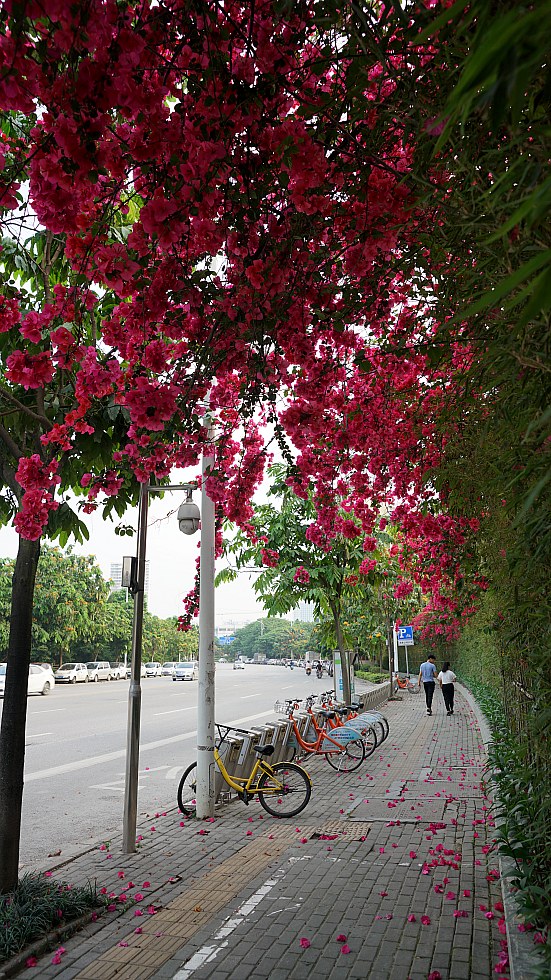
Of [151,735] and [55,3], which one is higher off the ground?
[55,3]

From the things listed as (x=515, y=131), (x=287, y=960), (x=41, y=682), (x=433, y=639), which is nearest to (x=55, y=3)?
(x=515, y=131)

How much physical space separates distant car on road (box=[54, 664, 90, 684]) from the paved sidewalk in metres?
33.9

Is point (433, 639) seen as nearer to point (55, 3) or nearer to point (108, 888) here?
point (108, 888)

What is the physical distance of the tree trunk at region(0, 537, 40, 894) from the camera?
17.0ft

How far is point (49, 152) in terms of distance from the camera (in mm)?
3086

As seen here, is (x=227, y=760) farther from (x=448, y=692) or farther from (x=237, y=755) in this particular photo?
(x=448, y=692)

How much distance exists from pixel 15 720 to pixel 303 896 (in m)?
2.51

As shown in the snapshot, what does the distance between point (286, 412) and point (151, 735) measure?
499 inches

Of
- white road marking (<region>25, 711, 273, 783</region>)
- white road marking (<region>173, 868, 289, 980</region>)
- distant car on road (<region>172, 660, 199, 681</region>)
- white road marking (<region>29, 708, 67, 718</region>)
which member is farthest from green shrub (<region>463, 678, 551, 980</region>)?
distant car on road (<region>172, 660, 199, 681</region>)

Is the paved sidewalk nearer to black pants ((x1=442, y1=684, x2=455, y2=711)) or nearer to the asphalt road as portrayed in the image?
the asphalt road

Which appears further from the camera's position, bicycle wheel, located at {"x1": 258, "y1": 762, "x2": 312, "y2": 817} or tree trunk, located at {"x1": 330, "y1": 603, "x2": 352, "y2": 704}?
tree trunk, located at {"x1": 330, "y1": 603, "x2": 352, "y2": 704}

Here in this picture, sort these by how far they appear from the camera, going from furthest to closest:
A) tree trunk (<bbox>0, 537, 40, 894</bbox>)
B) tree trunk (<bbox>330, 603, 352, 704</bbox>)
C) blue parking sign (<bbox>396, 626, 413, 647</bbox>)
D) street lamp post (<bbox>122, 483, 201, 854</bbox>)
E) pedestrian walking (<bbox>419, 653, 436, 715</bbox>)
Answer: blue parking sign (<bbox>396, 626, 413, 647</bbox>)
pedestrian walking (<bbox>419, 653, 436, 715</bbox>)
tree trunk (<bbox>330, 603, 352, 704</bbox>)
street lamp post (<bbox>122, 483, 201, 854</bbox>)
tree trunk (<bbox>0, 537, 40, 894</bbox>)

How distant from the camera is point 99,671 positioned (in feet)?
148

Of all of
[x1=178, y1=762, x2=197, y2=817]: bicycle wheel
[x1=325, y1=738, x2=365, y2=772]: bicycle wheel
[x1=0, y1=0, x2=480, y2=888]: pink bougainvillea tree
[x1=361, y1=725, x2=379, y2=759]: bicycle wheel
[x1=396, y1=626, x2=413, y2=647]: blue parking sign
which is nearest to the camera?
[x1=0, y1=0, x2=480, y2=888]: pink bougainvillea tree
